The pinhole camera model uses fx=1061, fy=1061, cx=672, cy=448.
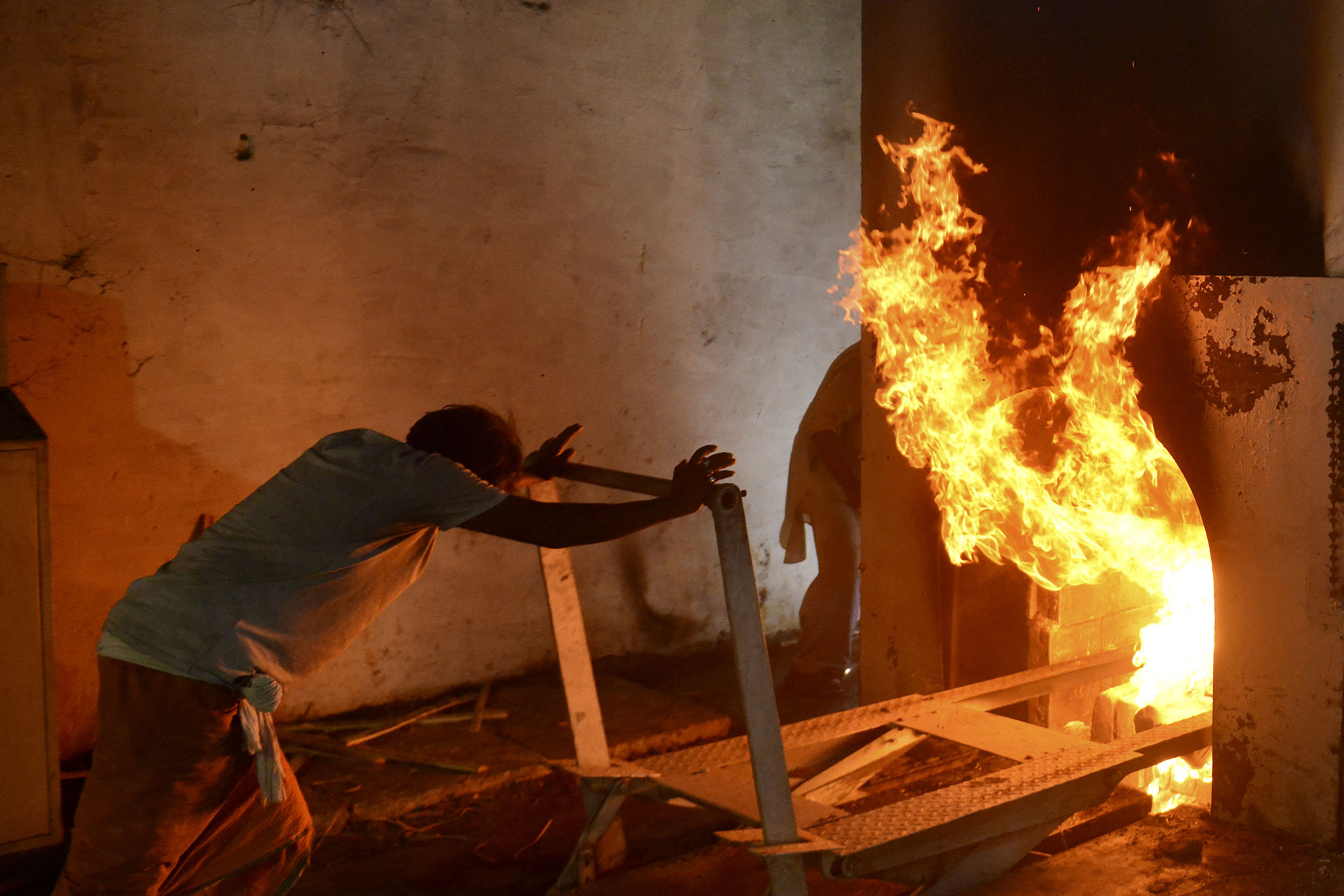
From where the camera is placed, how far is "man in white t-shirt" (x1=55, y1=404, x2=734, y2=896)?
8.74 ft

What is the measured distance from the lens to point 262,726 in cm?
282

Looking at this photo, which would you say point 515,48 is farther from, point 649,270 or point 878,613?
point 878,613

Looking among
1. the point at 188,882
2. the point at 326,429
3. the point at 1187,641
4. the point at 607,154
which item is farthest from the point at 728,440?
the point at 188,882

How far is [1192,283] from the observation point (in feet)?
12.2

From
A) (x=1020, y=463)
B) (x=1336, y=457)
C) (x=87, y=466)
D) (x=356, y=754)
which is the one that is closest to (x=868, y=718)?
(x=1020, y=463)

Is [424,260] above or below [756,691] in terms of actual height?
above

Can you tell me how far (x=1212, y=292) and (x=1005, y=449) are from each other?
3.75 ft

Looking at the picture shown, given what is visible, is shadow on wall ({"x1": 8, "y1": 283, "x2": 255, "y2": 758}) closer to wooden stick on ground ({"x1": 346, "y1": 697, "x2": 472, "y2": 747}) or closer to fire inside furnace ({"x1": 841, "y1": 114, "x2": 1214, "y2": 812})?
wooden stick on ground ({"x1": 346, "y1": 697, "x2": 472, "y2": 747})

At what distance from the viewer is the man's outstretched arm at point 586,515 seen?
2605 millimetres

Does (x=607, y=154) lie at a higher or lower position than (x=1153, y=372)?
higher

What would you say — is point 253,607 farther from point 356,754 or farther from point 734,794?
point 356,754

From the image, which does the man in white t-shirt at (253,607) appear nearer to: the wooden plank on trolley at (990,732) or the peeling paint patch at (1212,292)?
the wooden plank on trolley at (990,732)

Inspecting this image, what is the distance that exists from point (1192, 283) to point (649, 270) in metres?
3.30

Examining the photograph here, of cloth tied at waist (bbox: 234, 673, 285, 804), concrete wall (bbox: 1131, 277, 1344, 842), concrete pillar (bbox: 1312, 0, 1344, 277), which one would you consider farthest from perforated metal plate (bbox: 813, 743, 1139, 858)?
concrete pillar (bbox: 1312, 0, 1344, 277)
